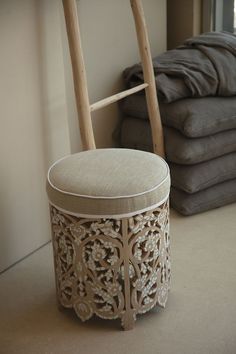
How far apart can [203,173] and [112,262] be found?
71cm

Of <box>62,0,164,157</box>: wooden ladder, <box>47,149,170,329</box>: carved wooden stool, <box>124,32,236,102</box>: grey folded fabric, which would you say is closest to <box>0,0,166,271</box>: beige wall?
<box>62,0,164,157</box>: wooden ladder

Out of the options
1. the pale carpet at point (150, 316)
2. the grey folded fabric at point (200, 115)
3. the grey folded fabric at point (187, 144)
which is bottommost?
the pale carpet at point (150, 316)

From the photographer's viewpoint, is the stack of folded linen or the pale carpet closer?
the pale carpet

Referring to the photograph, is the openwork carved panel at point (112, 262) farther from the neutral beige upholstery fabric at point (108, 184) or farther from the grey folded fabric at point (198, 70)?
the grey folded fabric at point (198, 70)

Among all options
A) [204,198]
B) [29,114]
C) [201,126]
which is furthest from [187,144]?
[29,114]

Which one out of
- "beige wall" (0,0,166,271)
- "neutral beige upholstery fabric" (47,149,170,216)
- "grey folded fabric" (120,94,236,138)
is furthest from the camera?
"grey folded fabric" (120,94,236,138)

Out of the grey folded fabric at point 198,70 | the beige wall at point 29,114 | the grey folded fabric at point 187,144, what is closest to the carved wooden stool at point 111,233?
the beige wall at point 29,114

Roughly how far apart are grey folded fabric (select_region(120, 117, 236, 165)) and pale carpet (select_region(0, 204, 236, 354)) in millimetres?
303

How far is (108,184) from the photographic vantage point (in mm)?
1350

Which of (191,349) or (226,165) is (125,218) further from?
(226,165)

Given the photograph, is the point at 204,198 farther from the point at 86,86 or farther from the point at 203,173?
the point at 86,86

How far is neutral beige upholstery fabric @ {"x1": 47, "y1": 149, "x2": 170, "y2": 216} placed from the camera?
1.33 meters

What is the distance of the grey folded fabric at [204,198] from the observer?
1990 millimetres

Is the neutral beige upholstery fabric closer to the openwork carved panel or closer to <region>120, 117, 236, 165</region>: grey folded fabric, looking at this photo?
the openwork carved panel
